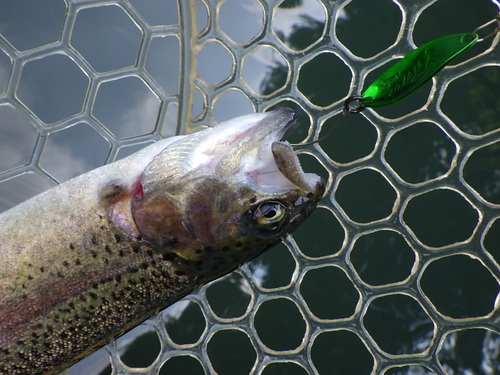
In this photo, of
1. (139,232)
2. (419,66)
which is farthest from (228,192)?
(419,66)

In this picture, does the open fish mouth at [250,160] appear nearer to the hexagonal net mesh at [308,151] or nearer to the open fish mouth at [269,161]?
the open fish mouth at [269,161]

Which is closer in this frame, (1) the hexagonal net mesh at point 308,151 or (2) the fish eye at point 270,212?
(2) the fish eye at point 270,212

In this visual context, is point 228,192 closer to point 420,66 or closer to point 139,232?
point 139,232

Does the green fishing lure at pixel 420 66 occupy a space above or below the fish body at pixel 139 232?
above

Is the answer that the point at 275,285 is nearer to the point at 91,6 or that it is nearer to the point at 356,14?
the point at 356,14

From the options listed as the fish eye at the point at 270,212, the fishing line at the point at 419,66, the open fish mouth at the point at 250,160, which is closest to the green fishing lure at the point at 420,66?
the fishing line at the point at 419,66

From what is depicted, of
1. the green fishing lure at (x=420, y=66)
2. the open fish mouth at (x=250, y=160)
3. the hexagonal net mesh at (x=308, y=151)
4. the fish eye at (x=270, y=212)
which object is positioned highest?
the green fishing lure at (x=420, y=66)

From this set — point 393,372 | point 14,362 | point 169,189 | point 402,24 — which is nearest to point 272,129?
point 169,189

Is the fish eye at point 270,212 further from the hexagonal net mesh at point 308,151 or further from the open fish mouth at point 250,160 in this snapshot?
the hexagonal net mesh at point 308,151
